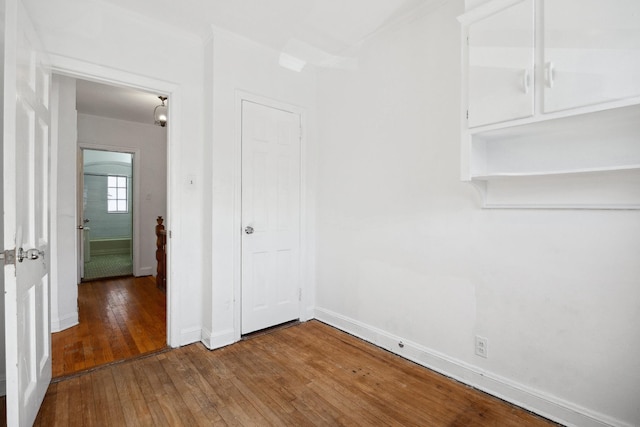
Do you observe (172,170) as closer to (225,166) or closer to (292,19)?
(225,166)

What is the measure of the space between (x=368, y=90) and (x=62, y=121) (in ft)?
9.94

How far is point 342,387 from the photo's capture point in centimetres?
211

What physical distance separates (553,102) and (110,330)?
3.93 m

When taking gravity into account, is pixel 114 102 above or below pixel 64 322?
above

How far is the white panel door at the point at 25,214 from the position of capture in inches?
54.9

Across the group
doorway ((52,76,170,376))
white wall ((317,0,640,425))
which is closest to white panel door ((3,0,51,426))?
doorway ((52,76,170,376))

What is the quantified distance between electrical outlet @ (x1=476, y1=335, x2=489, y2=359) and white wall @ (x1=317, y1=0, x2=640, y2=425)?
0.11 feet

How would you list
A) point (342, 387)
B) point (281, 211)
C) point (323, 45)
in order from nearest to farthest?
point (342, 387)
point (323, 45)
point (281, 211)

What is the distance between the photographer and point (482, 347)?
207 centimetres

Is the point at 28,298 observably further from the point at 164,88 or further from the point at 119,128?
the point at 119,128

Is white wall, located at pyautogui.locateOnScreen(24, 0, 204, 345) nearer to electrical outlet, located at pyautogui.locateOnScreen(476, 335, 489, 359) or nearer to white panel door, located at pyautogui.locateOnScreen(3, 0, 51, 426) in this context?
white panel door, located at pyautogui.locateOnScreen(3, 0, 51, 426)

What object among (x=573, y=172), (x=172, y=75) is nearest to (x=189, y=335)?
(x=172, y=75)

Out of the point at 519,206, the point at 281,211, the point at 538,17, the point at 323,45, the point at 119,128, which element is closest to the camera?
the point at 538,17

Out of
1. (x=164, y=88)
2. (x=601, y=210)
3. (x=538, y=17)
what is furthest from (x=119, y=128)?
(x=601, y=210)
